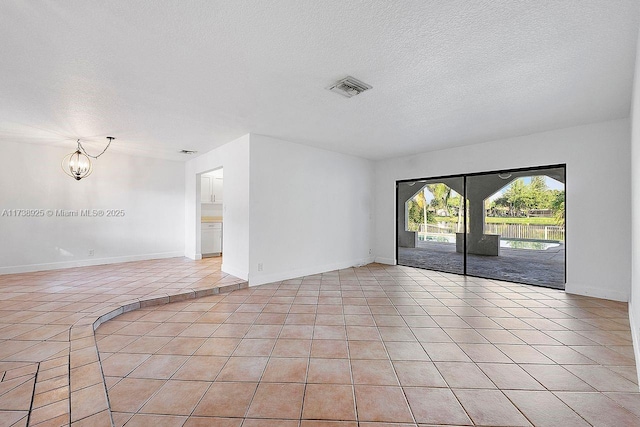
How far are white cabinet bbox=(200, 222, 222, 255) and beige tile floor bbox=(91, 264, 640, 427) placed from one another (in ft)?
10.7

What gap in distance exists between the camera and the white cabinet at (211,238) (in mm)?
6738

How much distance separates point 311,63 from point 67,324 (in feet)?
11.3

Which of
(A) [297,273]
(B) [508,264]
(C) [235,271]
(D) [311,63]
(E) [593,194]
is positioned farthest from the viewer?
(B) [508,264]

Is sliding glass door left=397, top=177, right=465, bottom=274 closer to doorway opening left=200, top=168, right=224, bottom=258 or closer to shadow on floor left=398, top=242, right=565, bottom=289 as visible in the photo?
shadow on floor left=398, top=242, right=565, bottom=289

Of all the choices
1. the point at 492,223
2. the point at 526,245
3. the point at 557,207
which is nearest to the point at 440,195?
the point at 492,223

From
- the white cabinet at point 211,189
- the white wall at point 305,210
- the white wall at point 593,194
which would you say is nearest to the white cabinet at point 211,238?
the white cabinet at point 211,189

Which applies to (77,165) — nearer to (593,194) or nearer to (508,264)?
(593,194)

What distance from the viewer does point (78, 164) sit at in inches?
199

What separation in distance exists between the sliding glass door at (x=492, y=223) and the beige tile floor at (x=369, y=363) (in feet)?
7.34

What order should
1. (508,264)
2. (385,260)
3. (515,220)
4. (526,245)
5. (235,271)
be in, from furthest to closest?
(526,245)
(515,220)
(508,264)
(385,260)
(235,271)

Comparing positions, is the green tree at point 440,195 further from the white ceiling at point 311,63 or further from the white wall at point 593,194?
the white ceiling at point 311,63

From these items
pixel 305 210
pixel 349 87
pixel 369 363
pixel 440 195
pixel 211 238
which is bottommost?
pixel 369 363

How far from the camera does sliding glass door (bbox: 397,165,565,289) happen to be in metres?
5.43

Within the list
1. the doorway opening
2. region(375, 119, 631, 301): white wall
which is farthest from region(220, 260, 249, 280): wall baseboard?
region(375, 119, 631, 301): white wall
